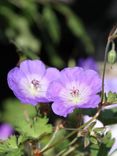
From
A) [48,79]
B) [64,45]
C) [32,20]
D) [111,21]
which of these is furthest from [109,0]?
[48,79]

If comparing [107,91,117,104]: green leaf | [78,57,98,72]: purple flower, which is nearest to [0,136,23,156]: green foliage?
[107,91,117,104]: green leaf

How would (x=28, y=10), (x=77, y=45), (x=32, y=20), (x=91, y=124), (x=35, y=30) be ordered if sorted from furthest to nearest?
(x=77, y=45), (x=35, y=30), (x=32, y=20), (x=28, y=10), (x=91, y=124)

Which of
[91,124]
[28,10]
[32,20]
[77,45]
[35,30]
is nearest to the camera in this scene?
[91,124]

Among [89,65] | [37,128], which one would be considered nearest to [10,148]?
[37,128]

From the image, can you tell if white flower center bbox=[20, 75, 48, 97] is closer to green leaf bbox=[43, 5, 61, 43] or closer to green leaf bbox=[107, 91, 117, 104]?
green leaf bbox=[107, 91, 117, 104]

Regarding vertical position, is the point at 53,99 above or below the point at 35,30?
below

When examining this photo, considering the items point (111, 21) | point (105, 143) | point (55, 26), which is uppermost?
point (111, 21)

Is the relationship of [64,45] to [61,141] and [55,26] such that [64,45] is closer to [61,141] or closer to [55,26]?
[55,26]

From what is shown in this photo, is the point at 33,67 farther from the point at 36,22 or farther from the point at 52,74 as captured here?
the point at 36,22

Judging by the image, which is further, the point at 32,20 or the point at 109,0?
the point at 109,0
